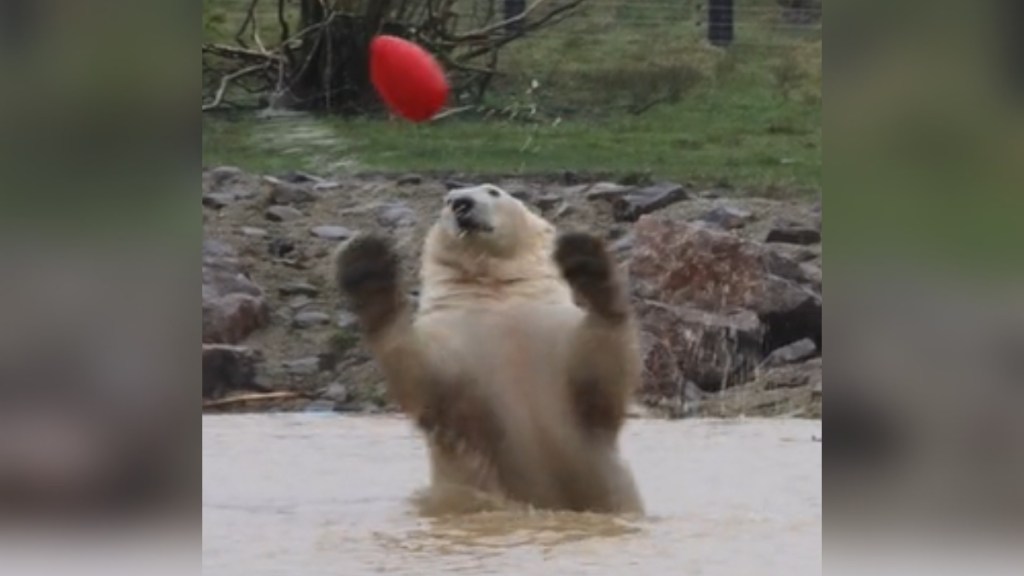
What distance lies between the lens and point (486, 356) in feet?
20.3

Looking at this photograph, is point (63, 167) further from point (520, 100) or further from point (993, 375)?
point (993, 375)

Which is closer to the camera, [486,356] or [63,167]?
[63,167]

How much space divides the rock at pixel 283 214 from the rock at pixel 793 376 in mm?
973

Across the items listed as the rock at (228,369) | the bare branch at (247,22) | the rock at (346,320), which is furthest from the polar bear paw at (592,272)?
the bare branch at (247,22)

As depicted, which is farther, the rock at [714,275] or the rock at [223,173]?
the rock at [714,275]

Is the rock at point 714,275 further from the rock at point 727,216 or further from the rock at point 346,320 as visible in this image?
the rock at point 346,320

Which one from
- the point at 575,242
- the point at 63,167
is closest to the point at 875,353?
the point at 575,242

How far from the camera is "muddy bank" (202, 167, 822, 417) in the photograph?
607 cm

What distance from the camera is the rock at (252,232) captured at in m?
6.07

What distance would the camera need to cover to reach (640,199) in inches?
240

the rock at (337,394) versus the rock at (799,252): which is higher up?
the rock at (799,252)

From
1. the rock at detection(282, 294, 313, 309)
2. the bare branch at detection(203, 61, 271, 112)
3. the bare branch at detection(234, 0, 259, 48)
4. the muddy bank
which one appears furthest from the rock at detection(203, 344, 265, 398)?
the bare branch at detection(234, 0, 259, 48)

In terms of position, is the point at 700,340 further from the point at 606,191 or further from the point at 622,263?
the point at 606,191

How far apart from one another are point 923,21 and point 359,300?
48.2 inches
